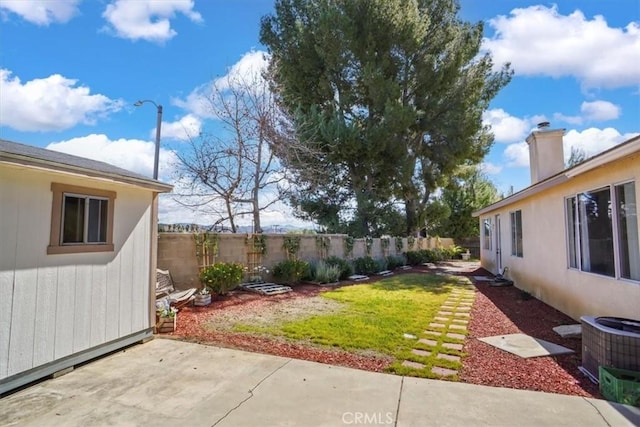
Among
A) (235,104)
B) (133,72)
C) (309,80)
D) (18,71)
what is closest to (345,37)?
(309,80)

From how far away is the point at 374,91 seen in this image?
50.5 ft

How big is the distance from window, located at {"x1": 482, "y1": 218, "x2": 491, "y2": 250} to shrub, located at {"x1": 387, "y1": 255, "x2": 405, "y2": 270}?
3.94m

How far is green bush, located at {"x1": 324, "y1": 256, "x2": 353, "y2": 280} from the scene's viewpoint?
11703mm

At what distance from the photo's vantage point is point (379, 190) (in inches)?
693

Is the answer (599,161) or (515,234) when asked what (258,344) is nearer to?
(599,161)

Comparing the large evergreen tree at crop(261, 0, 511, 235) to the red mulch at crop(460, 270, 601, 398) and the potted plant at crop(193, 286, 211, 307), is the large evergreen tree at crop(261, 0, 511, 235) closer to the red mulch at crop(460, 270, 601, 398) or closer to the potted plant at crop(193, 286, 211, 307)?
the potted plant at crop(193, 286, 211, 307)

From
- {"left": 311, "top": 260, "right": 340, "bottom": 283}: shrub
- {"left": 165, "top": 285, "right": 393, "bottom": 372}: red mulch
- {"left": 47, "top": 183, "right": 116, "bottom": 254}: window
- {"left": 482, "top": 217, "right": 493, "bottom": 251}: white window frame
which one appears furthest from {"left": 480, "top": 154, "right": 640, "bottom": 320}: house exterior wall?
{"left": 47, "top": 183, "right": 116, "bottom": 254}: window

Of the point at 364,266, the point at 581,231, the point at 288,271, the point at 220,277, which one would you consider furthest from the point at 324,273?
the point at 581,231

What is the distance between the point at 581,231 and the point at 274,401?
5.92 meters

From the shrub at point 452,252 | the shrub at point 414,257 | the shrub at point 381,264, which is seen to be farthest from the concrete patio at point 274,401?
the shrub at point 452,252

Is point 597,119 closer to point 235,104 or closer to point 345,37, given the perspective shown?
point 345,37

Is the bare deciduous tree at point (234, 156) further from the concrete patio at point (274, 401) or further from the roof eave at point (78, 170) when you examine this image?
the concrete patio at point (274, 401)

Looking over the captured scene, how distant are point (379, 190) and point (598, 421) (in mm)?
15187

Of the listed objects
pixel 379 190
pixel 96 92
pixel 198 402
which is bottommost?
pixel 198 402
